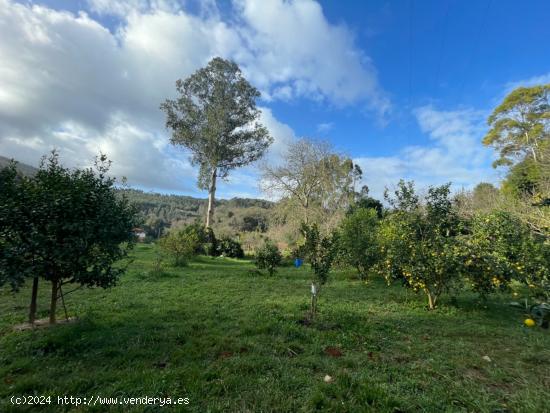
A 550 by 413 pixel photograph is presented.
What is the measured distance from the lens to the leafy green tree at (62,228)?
13.9 ft

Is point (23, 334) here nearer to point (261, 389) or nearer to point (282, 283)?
point (261, 389)

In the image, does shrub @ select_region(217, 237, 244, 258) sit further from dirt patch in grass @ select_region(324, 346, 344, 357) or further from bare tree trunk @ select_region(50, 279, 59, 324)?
dirt patch in grass @ select_region(324, 346, 344, 357)

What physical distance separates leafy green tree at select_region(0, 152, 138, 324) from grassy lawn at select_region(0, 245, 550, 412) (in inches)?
44.9

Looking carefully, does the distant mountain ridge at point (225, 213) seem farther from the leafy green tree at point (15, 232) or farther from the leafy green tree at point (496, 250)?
the leafy green tree at point (496, 250)

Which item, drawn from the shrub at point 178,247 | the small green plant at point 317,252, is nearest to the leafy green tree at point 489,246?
the small green plant at point 317,252

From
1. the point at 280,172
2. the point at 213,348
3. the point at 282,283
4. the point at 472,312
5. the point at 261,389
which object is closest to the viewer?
the point at 261,389

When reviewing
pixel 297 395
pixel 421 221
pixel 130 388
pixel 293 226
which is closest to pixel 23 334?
pixel 130 388

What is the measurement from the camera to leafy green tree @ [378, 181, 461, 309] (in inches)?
289

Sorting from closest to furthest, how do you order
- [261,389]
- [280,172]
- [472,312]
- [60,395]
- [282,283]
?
[60,395]
[261,389]
[472,312]
[282,283]
[280,172]

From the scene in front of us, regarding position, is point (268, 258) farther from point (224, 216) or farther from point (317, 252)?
point (224, 216)

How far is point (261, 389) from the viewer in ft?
10.9

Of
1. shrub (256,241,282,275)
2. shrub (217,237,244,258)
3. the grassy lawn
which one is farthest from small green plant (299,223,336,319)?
shrub (217,237,244,258)

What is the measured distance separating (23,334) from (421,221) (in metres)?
9.21

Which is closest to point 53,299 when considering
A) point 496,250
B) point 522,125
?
point 496,250
